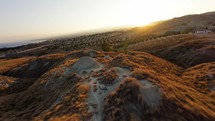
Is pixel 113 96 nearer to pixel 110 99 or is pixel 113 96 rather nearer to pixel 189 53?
pixel 110 99

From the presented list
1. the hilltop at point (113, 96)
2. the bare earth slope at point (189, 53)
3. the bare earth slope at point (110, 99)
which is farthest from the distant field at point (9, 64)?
the bare earth slope at point (189, 53)

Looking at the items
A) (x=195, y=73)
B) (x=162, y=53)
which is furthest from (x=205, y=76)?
(x=162, y=53)

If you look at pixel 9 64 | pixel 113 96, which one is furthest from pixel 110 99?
pixel 9 64

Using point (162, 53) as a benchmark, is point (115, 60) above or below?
above

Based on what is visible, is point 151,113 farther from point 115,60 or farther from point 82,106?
point 115,60

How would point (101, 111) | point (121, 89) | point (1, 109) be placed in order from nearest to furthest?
point (101, 111), point (121, 89), point (1, 109)

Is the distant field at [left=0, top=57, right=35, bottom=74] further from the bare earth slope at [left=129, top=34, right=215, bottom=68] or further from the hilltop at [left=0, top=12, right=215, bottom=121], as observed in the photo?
the bare earth slope at [left=129, top=34, right=215, bottom=68]

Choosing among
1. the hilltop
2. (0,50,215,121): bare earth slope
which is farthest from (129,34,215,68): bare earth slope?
(0,50,215,121): bare earth slope

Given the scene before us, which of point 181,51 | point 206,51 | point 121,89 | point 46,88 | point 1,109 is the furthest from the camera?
point 181,51
